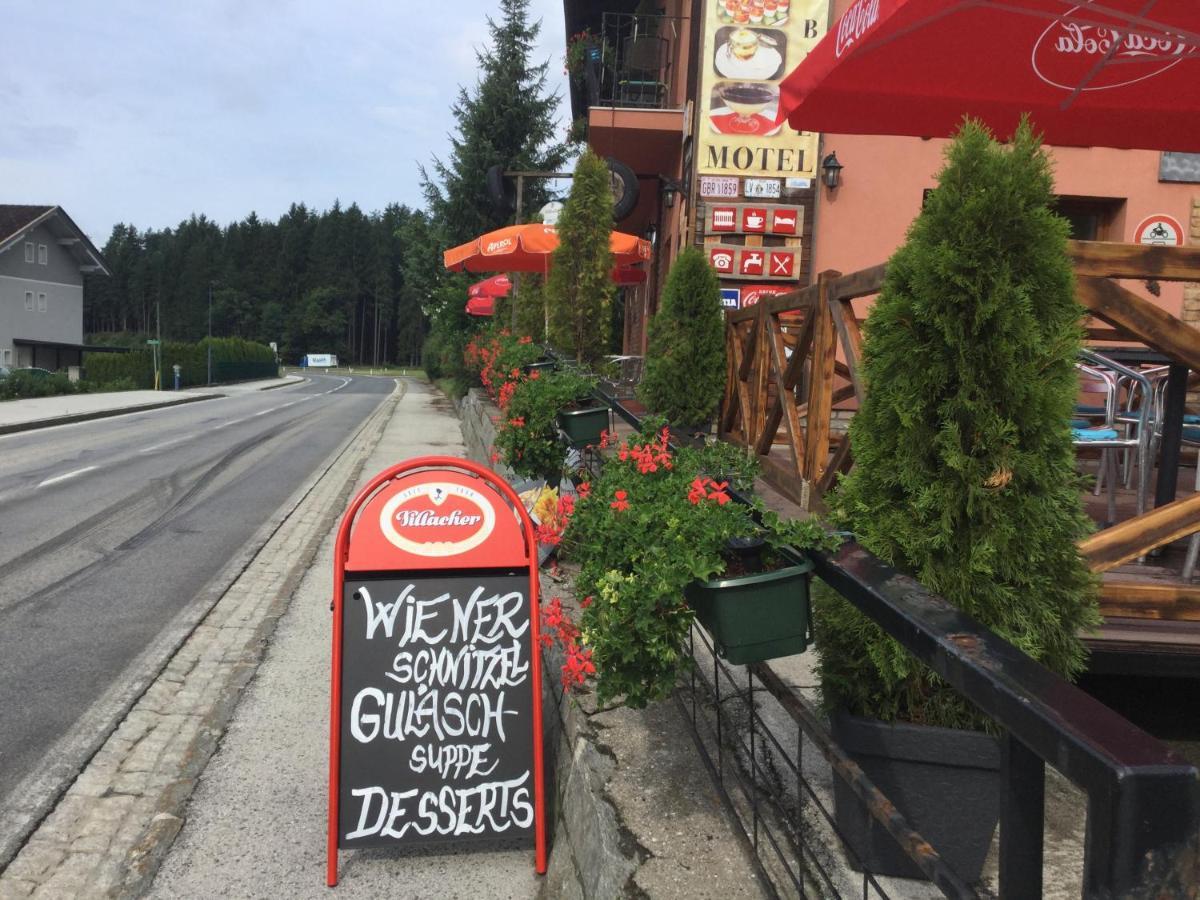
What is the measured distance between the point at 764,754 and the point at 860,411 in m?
1.07

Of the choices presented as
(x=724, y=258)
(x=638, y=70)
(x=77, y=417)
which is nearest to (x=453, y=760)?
(x=724, y=258)

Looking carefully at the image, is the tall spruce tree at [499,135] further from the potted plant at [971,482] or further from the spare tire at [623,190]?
the potted plant at [971,482]

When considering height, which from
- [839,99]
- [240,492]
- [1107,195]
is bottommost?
[240,492]

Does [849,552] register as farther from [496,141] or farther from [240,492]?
[496,141]

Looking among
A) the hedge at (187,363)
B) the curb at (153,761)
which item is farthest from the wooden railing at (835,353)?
the hedge at (187,363)

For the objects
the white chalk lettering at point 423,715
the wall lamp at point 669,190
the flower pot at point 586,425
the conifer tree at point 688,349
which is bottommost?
the white chalk lettering at point 423,715

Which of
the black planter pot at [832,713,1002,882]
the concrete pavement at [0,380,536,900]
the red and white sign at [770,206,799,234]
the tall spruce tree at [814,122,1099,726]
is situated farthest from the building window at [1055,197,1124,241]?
the black planter pot at [832,713,1002,882]

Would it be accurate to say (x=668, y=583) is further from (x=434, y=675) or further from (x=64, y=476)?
(x=64, y=476)

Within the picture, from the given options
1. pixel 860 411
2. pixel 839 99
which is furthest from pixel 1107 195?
pixel 860 411

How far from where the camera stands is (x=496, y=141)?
28.3m

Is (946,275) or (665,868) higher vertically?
(946,275)

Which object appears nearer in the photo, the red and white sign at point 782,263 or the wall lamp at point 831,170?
the wall lamp at point 831,170

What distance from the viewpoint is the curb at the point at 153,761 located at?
9.79 feet

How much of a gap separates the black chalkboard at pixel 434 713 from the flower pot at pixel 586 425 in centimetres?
258
